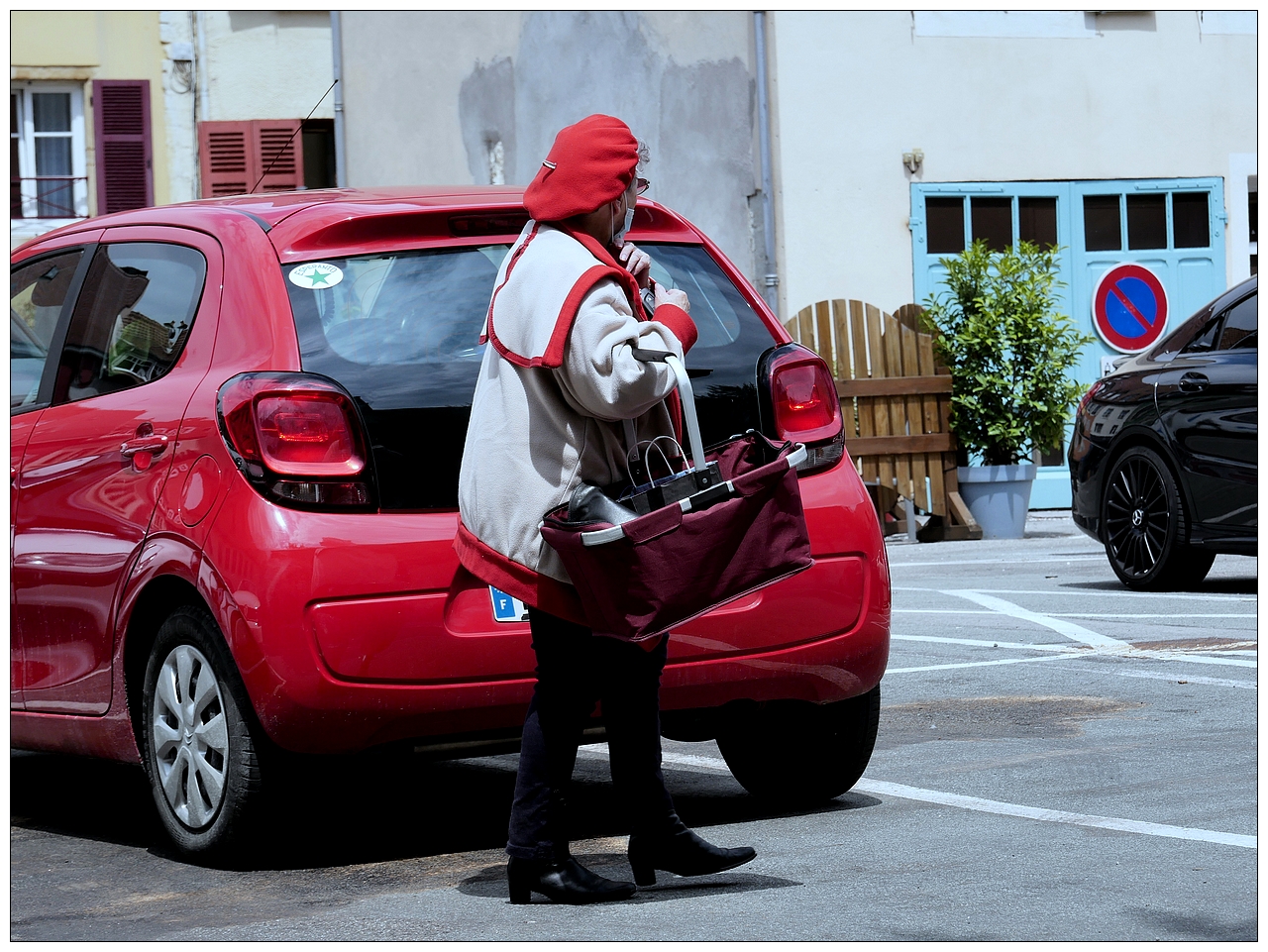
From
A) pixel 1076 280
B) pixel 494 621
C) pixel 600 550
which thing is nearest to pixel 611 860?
pixel 494 621

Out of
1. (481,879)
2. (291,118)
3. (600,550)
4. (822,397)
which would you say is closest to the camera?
(600,550)

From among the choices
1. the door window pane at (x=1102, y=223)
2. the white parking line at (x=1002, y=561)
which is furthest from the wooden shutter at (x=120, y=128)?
the white parking line at (x=1002, y=561)

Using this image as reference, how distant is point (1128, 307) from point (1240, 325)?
9775mm

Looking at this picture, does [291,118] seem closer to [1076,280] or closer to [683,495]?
[1076,280]

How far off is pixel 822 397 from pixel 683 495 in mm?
1031

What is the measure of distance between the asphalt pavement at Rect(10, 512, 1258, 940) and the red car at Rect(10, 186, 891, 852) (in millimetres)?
239

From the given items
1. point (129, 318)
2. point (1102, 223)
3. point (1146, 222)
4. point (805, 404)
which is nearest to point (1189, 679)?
point (805, 404)

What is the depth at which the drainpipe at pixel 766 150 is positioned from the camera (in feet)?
62.7

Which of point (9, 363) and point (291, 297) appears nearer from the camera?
point (291, 297)

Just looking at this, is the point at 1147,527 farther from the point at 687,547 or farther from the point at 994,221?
the point at 994,221

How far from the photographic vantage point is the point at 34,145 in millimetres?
22547

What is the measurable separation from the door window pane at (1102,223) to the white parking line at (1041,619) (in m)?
9.38

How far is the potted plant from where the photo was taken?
15750mm

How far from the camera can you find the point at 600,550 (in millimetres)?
3875
